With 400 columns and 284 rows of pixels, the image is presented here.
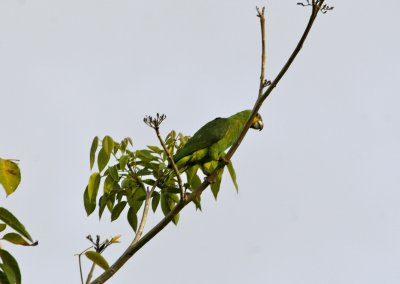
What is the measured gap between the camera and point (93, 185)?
3969mm

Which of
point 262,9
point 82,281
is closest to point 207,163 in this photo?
point 262,9

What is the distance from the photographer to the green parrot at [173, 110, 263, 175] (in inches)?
227

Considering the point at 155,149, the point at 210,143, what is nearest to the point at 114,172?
the point at 155,149

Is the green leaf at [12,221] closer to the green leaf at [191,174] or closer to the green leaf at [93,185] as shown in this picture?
the green leaf at [93,185]

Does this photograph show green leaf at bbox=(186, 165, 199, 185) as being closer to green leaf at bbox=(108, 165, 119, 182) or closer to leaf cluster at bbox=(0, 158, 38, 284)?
green leaf at bbox=(108, 165, 119, 182)

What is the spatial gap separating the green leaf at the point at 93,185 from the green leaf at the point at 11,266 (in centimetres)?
159

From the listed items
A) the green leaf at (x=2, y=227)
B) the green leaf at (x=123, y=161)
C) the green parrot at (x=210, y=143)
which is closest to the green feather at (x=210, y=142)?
the green parrot at (x=210, y=143)

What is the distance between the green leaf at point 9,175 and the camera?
8.32ft

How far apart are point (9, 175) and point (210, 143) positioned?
4.00m

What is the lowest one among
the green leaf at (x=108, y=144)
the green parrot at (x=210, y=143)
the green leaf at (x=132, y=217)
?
the green leaf at (x=132, y=217)

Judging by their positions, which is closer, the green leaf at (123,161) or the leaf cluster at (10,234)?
the leaf cluster at (10,234)

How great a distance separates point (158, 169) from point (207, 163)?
1701 mm

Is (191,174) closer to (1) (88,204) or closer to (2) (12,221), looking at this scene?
(1) (88,204)

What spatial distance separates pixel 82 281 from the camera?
264 centimetres
